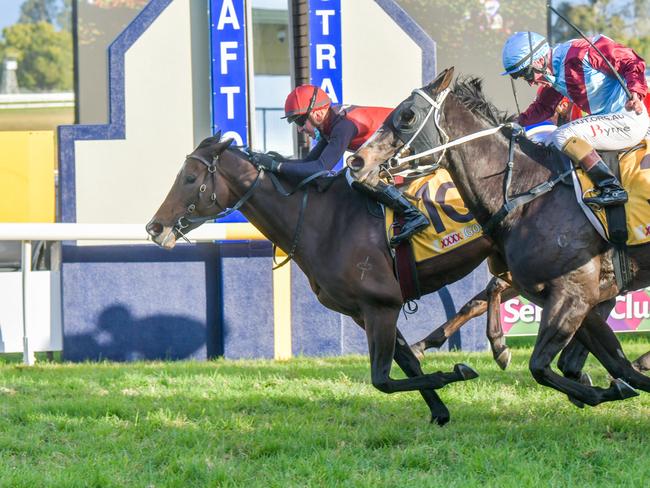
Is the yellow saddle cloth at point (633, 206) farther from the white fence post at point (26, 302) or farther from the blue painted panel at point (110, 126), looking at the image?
the white fence post at point (26, 302)

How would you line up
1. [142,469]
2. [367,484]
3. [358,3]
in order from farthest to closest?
[358,3]
[142,469]
[367,484]

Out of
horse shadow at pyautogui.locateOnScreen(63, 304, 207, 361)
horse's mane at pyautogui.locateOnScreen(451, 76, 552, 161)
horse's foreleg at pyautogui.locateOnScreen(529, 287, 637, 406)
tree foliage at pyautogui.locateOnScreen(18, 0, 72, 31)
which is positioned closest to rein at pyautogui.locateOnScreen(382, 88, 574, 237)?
horse's mane at pyautogui.locateOnScreen(451, 76, 552, 161)

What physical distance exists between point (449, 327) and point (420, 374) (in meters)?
1.59

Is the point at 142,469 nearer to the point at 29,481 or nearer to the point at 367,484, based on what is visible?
the point at 29,481

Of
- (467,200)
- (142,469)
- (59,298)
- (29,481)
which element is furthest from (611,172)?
(59,298)

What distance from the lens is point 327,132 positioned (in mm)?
6684


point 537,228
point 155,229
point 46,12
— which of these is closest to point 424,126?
point 537,228

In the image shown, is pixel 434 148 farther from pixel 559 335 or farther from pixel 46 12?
pixel 46 12

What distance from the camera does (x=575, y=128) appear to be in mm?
5605

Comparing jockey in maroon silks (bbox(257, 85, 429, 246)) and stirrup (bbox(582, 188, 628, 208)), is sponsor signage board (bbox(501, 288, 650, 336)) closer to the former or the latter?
jockey in maroon silks (bbox(257, 85, 429, 246))

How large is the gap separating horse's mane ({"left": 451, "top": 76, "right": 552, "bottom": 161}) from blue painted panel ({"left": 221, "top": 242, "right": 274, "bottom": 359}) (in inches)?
170

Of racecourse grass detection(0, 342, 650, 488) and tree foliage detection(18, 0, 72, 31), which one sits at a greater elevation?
tree foliage detection(18, 0, 72, 31)

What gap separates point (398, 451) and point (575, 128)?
6.49ft

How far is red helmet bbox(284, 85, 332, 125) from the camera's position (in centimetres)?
657
